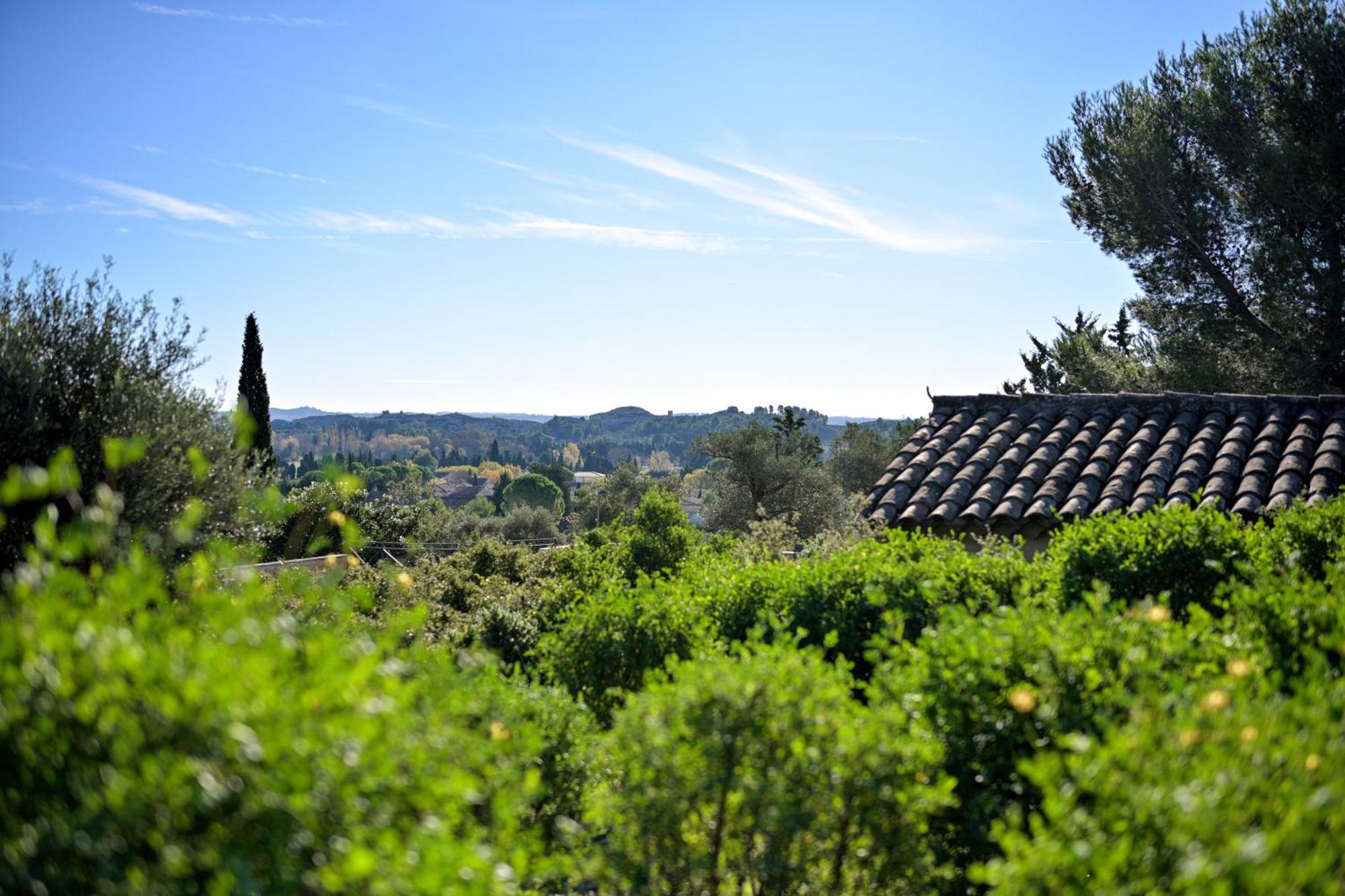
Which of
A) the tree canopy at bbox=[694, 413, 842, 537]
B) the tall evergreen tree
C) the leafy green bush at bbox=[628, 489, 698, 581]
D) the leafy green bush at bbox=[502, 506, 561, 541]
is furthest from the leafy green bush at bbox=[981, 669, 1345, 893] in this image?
the leafy green bush at bbox=[502, 506, 561, 541]

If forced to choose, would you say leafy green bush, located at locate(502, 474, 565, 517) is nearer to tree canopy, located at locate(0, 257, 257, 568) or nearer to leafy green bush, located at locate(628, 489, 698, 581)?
leafy green bush, located at locate(628, 489, 698, 581)

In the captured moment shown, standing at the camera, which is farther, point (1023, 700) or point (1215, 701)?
point (1023, 700)

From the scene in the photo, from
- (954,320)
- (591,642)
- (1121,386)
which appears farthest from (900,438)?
(591,642)

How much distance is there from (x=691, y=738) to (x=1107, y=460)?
940 cm

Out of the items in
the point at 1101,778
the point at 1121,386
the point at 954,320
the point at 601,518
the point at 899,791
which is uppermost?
the point at 954,320

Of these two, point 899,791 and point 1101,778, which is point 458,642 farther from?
point 1101,778

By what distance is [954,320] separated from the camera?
3247 cm

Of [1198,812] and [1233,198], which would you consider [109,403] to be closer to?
[1198,812]

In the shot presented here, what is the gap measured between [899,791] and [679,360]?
66.5 m

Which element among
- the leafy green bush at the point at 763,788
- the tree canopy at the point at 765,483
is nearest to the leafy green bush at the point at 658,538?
the leafy green bush at the point at 763,788

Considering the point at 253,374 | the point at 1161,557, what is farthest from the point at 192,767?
the point at 253,374

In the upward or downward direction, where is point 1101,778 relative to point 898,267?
downward

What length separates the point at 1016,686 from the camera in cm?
379

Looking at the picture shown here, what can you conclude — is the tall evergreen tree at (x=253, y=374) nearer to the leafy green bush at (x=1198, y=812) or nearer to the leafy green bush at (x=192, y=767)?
the leafy green bush at (x=192, y=767)
